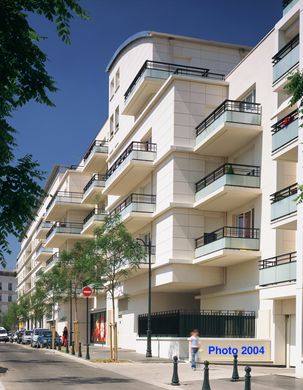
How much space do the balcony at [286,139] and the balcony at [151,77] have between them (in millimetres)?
12353

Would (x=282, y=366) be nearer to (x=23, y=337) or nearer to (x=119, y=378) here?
(x=119, y=378)

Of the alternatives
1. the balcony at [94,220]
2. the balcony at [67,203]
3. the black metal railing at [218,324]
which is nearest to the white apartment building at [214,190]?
the black metal railing at [218,324]

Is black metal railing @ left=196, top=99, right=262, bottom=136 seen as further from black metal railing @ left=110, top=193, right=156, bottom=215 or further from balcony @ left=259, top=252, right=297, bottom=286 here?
balcony @ left=259, top=252, right=297, bottom=286

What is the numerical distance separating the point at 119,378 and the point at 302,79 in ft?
43.6

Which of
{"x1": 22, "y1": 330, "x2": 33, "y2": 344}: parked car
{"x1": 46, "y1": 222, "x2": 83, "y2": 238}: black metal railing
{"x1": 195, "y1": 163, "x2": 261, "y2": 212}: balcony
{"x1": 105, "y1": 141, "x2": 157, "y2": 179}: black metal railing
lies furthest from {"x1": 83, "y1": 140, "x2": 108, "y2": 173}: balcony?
{"x1": 195, "y1": 163, "x2": 261, "y2": 212}: balcony

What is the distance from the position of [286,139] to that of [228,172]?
6.55 m

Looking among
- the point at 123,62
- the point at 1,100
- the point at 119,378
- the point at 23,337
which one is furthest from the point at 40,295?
the point at 1,100

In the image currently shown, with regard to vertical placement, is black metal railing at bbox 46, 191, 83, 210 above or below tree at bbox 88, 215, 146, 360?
above

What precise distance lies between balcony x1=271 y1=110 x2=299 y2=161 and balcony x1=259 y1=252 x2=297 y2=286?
4145 mm

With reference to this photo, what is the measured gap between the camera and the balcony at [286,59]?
90.4 ft

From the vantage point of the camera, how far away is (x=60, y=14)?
1062cm

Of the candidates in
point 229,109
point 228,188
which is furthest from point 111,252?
point 229,109

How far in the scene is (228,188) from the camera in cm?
3278

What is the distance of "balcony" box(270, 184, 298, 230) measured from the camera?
2602 centimetres
